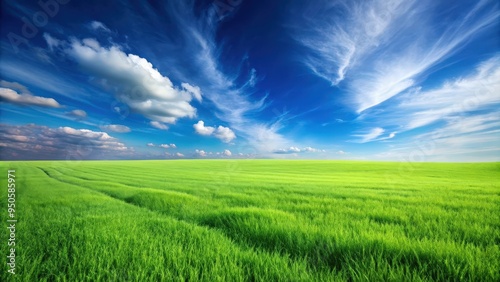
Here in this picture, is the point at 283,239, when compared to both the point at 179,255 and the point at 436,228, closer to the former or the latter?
the point at 179,255

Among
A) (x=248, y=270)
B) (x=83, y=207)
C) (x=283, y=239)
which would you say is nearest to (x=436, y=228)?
(x=283, y=239)

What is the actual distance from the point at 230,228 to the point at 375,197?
7.35m

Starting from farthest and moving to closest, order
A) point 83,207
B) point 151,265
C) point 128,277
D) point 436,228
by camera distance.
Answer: point 83,207 → point 436,228 → point 151,265 → point 128,277

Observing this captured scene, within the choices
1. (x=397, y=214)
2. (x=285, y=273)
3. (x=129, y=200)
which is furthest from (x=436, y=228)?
(x=129, y=200)

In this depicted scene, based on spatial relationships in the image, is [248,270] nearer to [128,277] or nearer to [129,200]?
[128,277]

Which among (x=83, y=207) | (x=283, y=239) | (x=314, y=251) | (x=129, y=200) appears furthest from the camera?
(x=129, y=200)

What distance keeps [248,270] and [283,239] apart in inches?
51.5

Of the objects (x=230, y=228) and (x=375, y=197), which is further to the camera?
(x=375, y=197)

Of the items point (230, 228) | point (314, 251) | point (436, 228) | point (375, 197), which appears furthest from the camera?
point (375, 197)

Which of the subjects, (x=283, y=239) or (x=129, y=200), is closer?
(x=283, y=239)

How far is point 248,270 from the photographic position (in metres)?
2.53

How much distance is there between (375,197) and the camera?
8.95m

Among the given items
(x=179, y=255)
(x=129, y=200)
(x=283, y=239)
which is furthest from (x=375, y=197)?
(x=129, y=200)

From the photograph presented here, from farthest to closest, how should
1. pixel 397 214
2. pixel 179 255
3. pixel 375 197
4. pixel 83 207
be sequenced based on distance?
pixel 375 197, pixel 83 207, pixel 397 214, pixel 179 255
